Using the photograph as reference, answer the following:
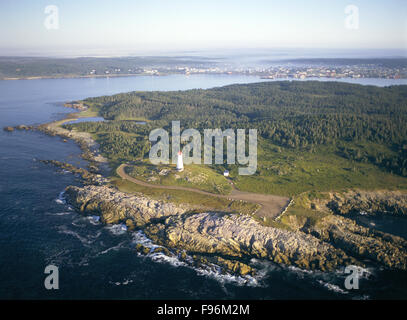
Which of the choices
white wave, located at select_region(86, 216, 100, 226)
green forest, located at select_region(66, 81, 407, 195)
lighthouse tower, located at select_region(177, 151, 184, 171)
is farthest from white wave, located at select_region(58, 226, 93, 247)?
green forest, located at select_region(66, 81, 407, 195)

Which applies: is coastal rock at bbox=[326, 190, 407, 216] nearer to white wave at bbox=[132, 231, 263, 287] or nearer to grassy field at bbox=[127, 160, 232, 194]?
grassy field at bbox=[127, 160, 232, 194]

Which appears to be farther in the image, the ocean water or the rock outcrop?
the rock outcrop

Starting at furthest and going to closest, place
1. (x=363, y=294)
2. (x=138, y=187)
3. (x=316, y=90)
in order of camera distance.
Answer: (x=316, y=90)
(x=138, y=187)
(x=363, y=294)

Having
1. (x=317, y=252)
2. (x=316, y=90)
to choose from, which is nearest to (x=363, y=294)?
(x=317, y=252)

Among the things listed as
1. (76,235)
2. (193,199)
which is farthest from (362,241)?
(76,235)

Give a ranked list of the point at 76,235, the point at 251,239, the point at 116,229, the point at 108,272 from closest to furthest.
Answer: the point at 108,272 → the point at 251,239 → the point at 76,235 → the point at 116,229

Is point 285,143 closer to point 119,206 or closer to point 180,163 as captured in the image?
point 180,163
